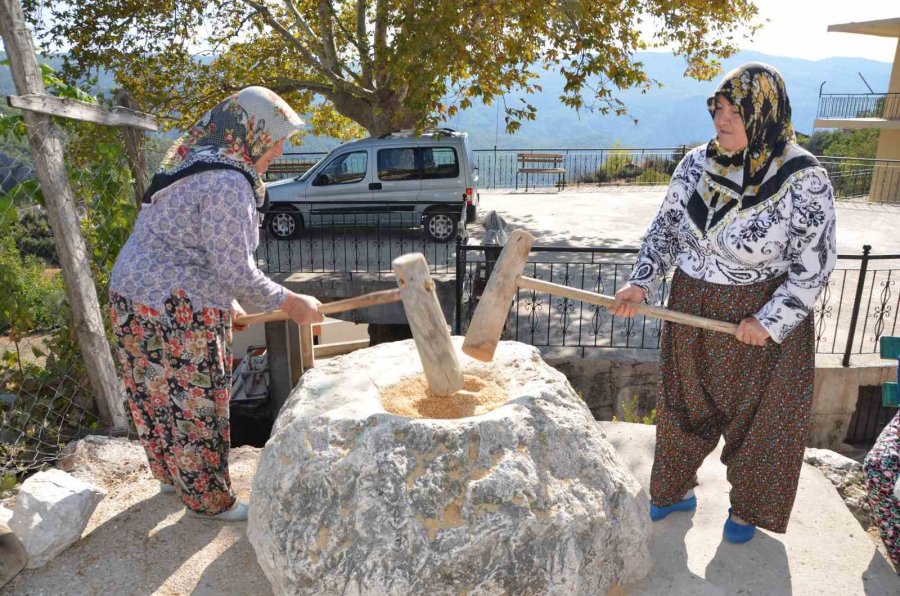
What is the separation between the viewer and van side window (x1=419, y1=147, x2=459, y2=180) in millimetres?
10312

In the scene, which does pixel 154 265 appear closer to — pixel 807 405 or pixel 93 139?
pixel 93 139

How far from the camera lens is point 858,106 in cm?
1889

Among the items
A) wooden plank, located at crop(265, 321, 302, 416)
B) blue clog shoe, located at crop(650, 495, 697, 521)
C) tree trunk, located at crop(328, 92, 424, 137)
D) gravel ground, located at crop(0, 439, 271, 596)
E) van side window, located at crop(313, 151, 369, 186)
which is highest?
tree trunk, located at crop(328, 92, 424, 137)

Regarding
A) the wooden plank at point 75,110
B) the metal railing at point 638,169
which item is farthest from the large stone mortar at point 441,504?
the metal railing at point 638,169

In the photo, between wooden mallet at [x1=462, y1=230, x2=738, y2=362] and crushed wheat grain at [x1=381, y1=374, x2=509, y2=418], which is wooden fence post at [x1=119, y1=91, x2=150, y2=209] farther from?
wooden mallet at [x1=462, y1=230, x2=738, y2=362]

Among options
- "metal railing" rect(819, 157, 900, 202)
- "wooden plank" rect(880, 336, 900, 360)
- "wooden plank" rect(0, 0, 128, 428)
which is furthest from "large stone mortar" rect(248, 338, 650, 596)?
"metal railing" rect(819, 157, 900, 202)

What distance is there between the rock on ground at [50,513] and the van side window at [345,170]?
26.5ft

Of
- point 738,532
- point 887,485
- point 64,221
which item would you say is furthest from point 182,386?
point 887,485

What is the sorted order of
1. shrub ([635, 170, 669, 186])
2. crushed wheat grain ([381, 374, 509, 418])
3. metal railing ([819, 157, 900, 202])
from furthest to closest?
shrub ([635, 170, 669, 186])
metal railing ([819, 157, 900, 202])
crushed wheat grain ([381, 374, 509, 418])

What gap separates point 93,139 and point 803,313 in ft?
12.9

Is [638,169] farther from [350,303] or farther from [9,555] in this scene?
[9,555]

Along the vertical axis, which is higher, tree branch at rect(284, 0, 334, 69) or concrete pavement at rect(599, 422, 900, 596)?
tree branch at rect(284, 0, 334, 69)

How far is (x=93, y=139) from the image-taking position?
13.1 ft

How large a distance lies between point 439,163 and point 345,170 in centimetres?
152
